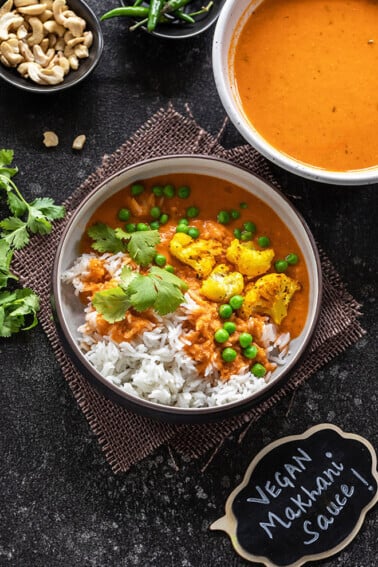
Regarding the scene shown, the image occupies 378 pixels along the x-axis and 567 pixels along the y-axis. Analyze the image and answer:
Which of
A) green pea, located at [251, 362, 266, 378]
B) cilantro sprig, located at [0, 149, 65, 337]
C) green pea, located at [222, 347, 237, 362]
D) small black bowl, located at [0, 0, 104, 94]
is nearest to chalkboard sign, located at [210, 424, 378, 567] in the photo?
green pea, located at [251, 362, 266, 378]

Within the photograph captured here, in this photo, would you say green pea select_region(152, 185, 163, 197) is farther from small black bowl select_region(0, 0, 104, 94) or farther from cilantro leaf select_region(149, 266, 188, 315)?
small black bowl select_region(0, 0, 104, 94)

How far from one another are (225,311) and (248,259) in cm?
24

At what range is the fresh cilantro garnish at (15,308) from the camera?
128 inches

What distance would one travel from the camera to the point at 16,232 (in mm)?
3281

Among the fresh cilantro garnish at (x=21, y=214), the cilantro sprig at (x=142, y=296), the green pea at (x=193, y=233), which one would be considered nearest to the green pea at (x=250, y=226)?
the green pea at (x=193, y=233)

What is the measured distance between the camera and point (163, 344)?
310 cm

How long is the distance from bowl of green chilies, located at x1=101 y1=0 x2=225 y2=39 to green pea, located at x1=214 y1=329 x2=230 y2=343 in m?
1.36

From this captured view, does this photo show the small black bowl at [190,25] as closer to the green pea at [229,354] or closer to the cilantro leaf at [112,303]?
the cilantro leaf at [112,303]

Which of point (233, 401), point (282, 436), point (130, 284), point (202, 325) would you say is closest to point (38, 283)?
point (130, 284)

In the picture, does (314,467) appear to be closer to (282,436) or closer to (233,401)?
(282,436)

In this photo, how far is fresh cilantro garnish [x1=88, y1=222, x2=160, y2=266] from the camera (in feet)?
10.1

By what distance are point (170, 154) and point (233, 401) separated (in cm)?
113

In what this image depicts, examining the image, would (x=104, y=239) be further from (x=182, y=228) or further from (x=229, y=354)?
(x=229, y=354)

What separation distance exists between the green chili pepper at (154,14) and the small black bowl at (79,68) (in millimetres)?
227
